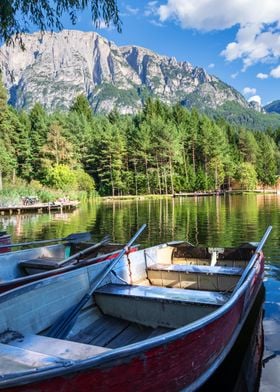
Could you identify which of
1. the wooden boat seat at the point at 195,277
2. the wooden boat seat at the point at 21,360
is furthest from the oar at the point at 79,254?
the wooden boat seat at the point at 21,360

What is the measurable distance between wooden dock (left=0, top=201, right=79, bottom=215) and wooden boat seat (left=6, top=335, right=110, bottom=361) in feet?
101

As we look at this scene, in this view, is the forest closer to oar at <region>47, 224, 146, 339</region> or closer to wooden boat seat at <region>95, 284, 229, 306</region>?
wooden boat seat at <region>95, 284, 229, 306</region>

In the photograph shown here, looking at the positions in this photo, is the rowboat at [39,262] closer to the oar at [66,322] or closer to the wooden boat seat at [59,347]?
the oar at [66,322]

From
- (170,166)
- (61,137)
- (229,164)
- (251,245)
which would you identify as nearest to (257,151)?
(229,164)

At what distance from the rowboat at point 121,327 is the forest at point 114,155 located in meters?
41.8

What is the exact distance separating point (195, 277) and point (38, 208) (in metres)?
31.1

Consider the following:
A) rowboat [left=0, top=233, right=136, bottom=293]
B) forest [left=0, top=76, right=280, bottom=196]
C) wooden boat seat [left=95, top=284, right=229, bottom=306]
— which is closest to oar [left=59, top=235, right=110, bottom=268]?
rowboat [left=0, top=233, right=136, bottom=293]

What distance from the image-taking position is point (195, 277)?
775cm

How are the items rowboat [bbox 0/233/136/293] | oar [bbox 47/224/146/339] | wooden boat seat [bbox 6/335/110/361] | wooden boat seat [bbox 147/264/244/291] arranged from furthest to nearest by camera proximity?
wooden boat seat [bbox 147/264/244/291], rowboat [bbox 0/233/136/293], oar [bbox 47/224/146/339], wooden boat seat [bbox 6/335/110/361]

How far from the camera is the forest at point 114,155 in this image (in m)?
56.3

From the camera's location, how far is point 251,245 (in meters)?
9.25

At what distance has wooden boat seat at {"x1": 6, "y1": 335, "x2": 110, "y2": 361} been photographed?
377 centimetres

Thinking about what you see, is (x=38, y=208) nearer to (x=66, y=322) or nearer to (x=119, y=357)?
(x=66, y=322)

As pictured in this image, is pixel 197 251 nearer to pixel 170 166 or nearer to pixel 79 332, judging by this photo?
pixel 79 332
